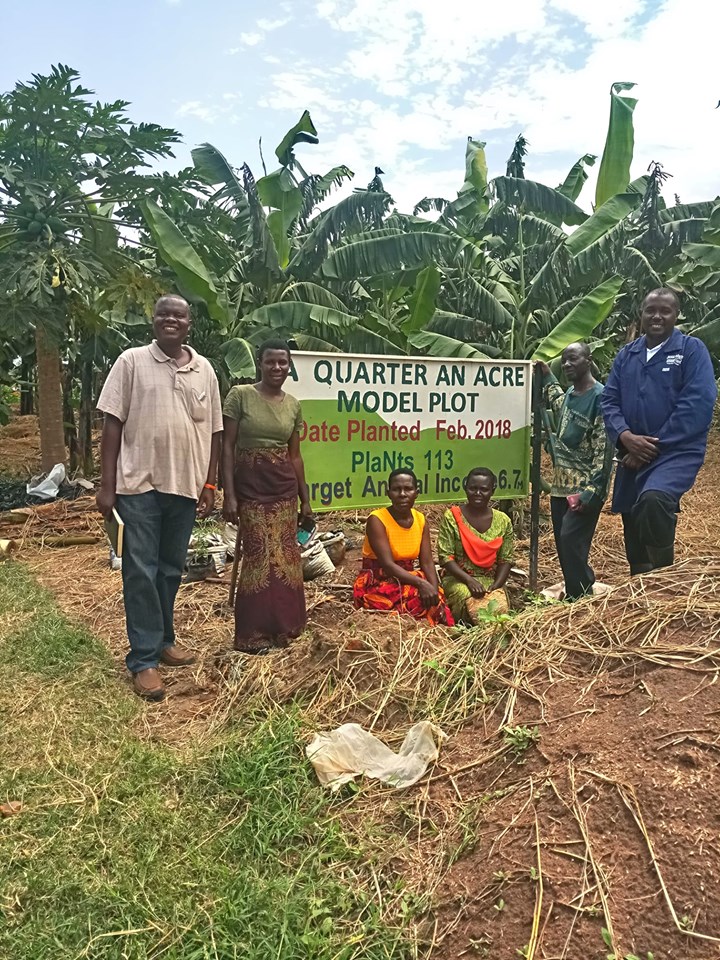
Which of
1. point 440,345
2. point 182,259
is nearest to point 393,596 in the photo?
point 440,345

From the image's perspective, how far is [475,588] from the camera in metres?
4.18

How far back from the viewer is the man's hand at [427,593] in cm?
404

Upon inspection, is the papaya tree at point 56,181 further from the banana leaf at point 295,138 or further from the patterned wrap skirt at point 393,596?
the patterned wrap skirt at point 393,596

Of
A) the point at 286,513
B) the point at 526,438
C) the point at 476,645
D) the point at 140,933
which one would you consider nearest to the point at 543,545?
the point at 526,438

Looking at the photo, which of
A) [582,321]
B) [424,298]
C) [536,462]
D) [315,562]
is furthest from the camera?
[424,298]

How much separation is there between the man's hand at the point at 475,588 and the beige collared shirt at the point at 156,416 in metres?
1.62

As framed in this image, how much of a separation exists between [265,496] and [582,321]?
4988 millimetres

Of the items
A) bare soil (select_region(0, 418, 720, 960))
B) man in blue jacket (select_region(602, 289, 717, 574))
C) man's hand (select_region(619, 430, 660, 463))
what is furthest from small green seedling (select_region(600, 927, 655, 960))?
man's hand (select_region(619, 430, 660, 463))

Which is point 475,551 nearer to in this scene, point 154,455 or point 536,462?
point 536,462

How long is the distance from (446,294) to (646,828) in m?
11.2

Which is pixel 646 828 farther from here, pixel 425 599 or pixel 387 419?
pixel 387 419

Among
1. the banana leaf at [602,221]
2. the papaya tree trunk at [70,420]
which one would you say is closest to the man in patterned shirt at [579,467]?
the banana leaf at [602,221]

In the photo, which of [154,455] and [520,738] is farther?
[154,455]

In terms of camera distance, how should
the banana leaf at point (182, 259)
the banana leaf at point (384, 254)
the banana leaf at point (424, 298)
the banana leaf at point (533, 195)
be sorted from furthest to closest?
the banana leaf at point (533, 195) → the banana leaf at point (424, 298) → the banana leaf at point (384, 254) → the banana leaf at point (182, 259)
